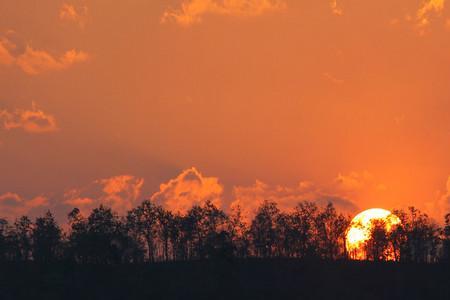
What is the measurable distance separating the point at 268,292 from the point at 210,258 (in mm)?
20497

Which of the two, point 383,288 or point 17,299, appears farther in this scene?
point 383,288

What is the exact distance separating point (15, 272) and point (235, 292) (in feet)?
209

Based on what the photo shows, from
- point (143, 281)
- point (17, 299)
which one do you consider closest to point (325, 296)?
point (143, 281)

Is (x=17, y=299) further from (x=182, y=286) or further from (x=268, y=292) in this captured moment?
(x=268, y=292)

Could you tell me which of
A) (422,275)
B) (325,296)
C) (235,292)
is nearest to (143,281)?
(235,292)

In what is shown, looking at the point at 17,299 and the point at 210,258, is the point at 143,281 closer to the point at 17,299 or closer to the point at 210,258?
the point at 210,258

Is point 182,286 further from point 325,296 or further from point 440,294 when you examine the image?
point 440,294

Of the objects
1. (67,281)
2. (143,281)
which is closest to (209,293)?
(143,281)

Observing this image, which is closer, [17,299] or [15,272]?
[17,299]

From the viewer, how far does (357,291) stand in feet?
623

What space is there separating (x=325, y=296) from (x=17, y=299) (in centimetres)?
8271

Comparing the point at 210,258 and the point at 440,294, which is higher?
the point at 210,258

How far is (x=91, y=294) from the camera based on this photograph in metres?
187

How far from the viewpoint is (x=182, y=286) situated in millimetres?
191875
